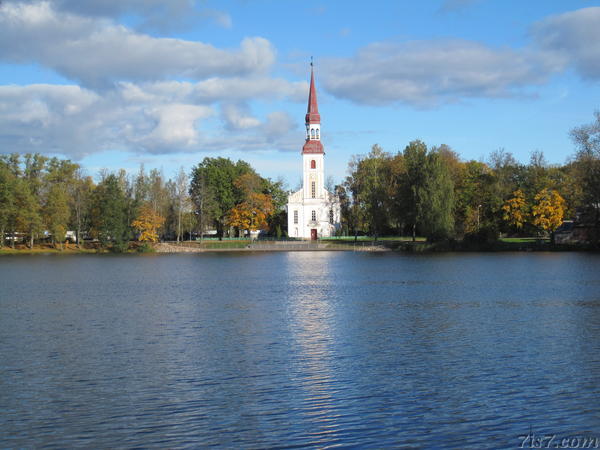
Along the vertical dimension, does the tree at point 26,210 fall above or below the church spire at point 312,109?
below

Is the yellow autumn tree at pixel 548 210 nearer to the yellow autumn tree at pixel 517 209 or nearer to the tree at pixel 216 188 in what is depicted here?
the yellow autumn tree at pixel 517 209

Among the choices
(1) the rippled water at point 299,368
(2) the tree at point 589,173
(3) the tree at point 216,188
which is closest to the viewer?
(1) the rippled water at point 299,368

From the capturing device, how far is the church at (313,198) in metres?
107

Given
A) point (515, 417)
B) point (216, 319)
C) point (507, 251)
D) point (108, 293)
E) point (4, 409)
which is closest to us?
point (515, 417)

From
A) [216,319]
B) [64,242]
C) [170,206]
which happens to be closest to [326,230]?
[170,206]

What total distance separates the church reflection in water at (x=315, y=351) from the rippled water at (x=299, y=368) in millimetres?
74

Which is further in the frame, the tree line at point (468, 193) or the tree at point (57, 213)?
the tree at point (57, 213)

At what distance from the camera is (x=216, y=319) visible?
89.4 ft

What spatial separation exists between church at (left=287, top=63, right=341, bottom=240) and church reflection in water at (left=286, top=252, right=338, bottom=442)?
6708cm

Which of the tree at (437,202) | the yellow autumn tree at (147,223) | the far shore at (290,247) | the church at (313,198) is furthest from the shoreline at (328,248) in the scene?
the church at (313,198)

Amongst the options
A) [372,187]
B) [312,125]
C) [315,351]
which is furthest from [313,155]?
[315,351]

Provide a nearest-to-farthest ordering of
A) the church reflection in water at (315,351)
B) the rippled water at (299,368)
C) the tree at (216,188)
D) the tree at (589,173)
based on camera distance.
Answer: the rippled water at (299,368) → the church reflection in water at (315,351) → the tree at (589,173) → the tree at (216,188)

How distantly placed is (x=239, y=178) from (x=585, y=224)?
193 ft

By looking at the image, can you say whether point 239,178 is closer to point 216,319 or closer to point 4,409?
point 216,319
